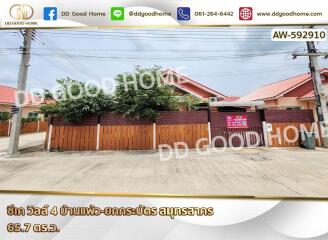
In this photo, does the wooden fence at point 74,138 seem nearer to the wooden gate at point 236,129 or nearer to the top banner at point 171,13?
the wooden gate at point 236,129

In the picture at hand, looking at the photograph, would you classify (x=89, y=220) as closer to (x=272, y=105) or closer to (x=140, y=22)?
(x=140, y=22)

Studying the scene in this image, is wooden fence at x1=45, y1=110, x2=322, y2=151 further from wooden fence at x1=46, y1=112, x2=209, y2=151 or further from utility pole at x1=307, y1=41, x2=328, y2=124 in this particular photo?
utility pole at x1=307, y1=41, x2=328, y2=124

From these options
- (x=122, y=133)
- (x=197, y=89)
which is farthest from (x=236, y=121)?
(x=197, y=89)

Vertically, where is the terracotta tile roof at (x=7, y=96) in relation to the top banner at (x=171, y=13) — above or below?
above

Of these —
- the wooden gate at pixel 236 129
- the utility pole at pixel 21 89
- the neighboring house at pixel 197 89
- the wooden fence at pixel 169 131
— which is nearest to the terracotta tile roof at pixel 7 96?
the utility pole at pixel 21 89

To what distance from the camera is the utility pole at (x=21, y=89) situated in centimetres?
1055

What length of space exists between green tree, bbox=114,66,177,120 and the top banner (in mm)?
6541

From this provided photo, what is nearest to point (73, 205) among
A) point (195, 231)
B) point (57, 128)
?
point (195, 231)

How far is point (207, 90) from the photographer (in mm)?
18125

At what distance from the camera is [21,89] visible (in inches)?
417

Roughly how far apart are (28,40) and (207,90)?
13.2 meters

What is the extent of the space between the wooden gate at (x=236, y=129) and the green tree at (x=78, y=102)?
6062mm

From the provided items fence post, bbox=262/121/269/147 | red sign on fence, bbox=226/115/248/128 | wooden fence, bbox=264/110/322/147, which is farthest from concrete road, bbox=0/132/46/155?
wooden fence, bbox=264/110/322/147

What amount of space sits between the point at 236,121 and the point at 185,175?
6.63 metres
